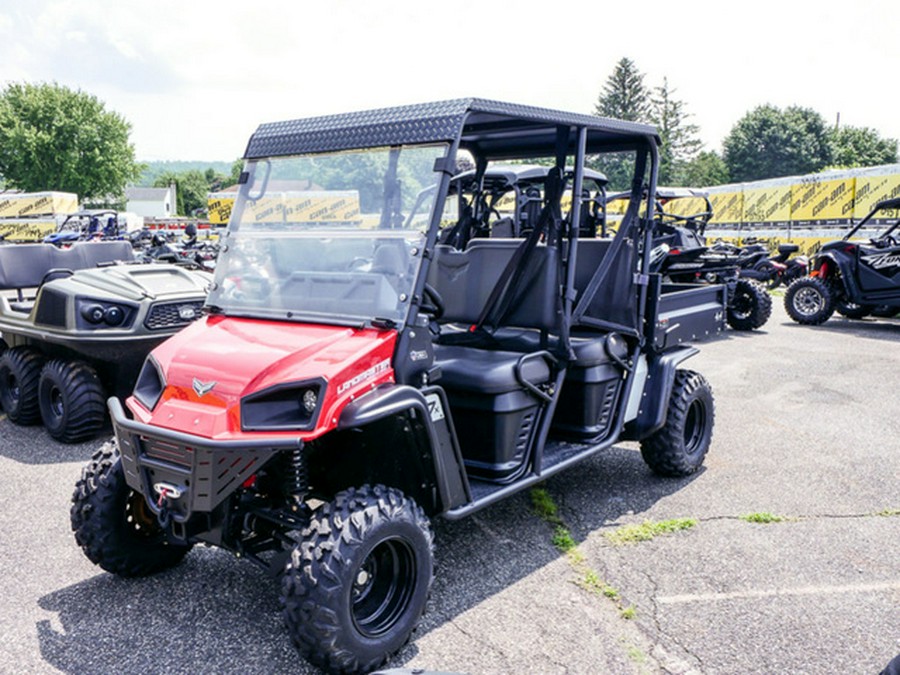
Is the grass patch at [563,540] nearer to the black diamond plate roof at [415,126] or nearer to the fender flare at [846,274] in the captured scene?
the black diamond plate roof at [415,126]

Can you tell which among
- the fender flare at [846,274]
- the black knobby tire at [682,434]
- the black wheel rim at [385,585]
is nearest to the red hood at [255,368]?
the black wheel rim at [385,585]

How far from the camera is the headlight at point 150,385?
311 centimetres

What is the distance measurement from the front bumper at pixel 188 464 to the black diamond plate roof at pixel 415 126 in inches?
56.0

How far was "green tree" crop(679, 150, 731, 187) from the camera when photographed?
62.7m

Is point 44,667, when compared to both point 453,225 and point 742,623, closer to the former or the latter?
point 742,623

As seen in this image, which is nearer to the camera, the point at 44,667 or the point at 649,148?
the point at 44,667

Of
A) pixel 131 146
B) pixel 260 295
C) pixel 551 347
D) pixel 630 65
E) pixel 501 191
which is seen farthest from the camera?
pixel 630 65

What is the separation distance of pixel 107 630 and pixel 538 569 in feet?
6.21

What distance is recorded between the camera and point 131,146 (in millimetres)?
56344

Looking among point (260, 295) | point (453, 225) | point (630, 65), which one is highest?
point (630, 65)

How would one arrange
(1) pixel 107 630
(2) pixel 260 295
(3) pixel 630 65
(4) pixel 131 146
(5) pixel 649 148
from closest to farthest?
(1) pixel 107 630 < (2) pixel 260 295 < (5) pixel 649 148 < (4) pixel 131 146 < (3) pixel 630 65

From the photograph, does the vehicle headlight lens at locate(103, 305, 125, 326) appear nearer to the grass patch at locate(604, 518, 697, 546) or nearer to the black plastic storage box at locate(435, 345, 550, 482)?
the black plastic storage box at locate(435, 345, 550, 482)

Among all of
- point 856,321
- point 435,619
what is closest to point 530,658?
point 435,619

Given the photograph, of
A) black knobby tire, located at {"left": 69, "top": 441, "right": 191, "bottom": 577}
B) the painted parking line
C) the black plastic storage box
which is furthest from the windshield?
the painted parking line
